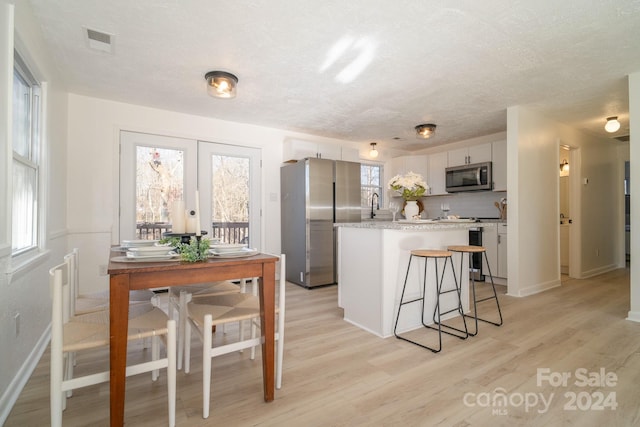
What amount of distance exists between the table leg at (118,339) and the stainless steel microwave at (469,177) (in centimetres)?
491

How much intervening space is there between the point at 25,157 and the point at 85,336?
1633 millimetres

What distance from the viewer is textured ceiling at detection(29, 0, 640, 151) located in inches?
77.3

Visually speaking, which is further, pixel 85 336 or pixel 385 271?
pixel 385 271

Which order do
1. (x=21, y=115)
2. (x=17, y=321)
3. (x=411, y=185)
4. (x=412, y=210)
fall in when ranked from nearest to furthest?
(x=17, y=321) → (x=21, y=115) → (x=411, y=185) → (x=412, y=210)

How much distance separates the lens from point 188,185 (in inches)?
159

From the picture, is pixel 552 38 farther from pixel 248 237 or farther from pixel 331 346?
pixel 248 237

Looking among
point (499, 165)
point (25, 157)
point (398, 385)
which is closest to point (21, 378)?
point (25, 157)

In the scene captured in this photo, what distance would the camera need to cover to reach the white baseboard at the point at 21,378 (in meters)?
1.52

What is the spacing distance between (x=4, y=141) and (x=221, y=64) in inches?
64.3

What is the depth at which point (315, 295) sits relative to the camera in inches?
153

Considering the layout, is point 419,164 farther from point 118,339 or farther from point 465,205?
point 118,339

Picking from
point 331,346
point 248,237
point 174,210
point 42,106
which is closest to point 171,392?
point 174,210

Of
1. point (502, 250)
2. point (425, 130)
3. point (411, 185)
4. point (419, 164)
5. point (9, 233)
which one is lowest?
point (502, 250)

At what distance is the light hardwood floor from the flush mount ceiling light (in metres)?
2.29
